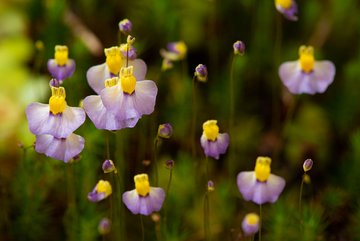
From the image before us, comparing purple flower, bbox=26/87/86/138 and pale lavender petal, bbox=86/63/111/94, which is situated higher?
pale lavender petal, bbox=86/63/111/94

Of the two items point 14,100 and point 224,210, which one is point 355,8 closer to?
point 224,210

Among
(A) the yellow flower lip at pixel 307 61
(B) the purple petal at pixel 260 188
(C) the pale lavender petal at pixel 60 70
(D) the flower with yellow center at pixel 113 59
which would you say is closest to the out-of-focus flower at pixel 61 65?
(C) the pale lavender petal at pixel 60 70

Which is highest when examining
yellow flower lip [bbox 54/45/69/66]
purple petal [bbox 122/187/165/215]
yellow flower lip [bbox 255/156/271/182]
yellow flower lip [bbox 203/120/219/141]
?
yellow flower lip [bbox 54/45/69/66]

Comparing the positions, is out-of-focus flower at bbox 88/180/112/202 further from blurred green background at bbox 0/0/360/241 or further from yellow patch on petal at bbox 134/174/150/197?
blurred green background at bbox 0/0/360/241

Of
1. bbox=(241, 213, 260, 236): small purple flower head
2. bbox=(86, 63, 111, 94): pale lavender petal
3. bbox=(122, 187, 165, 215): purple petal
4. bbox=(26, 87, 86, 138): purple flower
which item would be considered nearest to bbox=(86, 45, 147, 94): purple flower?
bbox=(86, 63, 111, 94): pale lavender petal

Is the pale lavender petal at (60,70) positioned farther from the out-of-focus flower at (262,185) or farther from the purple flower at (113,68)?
the out-of-focus flower at (262,185)

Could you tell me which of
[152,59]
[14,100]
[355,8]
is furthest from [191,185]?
[355,8]

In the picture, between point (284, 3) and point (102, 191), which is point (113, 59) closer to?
point (102, 191)

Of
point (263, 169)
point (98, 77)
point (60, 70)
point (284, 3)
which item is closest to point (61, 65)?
Answer: point (60, 70)
